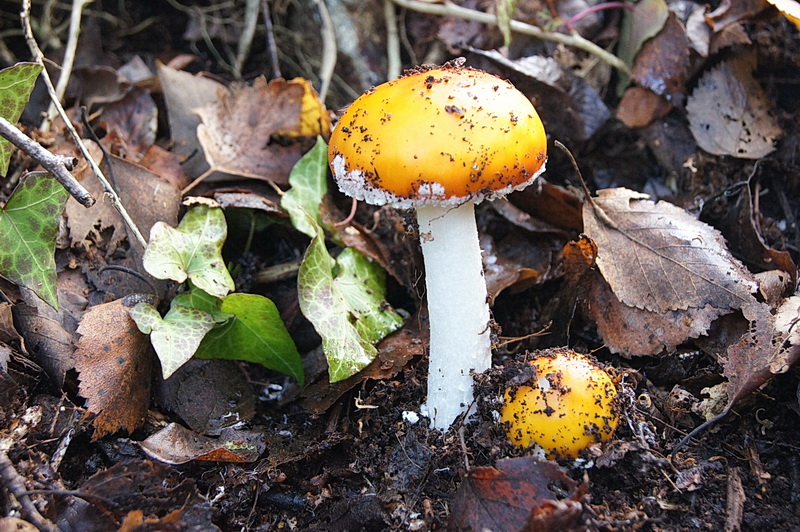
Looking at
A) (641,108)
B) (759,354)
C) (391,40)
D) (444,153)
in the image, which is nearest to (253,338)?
(444,153)

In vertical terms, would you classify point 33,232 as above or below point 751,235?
above

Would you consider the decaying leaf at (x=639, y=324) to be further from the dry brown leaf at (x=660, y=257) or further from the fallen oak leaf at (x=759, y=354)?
the fallen oak leaf at (x=759, y=354)

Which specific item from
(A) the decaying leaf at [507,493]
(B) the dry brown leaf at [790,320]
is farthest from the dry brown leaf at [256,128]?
(B) the dry brown leaf at [790,320]

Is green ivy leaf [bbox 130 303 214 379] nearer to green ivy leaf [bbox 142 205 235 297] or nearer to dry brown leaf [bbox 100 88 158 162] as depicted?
green ivy leaf [bbox 142 205 235 297]

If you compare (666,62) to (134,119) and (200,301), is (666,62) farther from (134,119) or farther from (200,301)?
(134,119)

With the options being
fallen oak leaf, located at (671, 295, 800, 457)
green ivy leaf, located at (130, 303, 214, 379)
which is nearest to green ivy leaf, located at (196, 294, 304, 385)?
green ivy leaf, located at (130, 303, 214, 379)

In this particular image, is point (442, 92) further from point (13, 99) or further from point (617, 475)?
point (13, 99)

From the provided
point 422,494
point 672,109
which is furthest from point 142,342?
point 672,109
